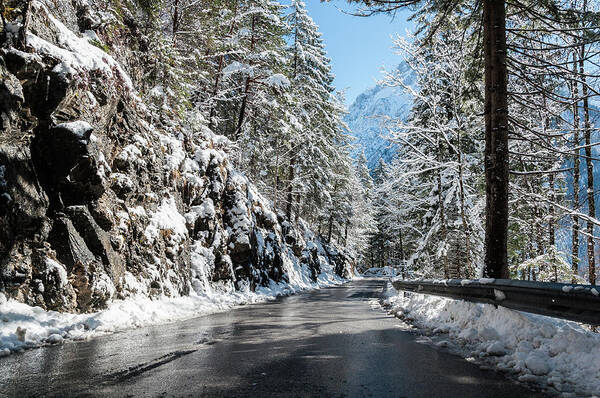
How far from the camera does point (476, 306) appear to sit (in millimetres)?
6637

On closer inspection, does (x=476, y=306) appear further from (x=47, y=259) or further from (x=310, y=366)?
(x=47, y=259)

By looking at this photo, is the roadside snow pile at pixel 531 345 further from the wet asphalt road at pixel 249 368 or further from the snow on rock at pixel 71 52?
the snow on rock at pixel 71 52

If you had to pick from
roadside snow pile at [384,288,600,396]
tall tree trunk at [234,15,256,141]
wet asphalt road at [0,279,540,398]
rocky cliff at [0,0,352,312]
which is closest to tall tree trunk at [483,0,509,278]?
roadside snow pile at [384,288,600,396]

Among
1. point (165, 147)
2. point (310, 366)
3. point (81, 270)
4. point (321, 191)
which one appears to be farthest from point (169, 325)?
point (321, 191)

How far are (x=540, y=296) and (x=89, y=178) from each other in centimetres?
945

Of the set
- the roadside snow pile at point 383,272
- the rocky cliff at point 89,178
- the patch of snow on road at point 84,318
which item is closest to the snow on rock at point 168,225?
the rocky cliff at point 89,178

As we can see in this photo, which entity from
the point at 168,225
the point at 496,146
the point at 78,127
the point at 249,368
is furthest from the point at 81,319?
the point at 496,146

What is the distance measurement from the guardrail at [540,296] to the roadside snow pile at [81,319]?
22.9ft

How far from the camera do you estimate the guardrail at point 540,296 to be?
3816mm

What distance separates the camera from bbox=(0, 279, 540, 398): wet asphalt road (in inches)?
137

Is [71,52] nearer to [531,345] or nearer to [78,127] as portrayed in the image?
[78,127]

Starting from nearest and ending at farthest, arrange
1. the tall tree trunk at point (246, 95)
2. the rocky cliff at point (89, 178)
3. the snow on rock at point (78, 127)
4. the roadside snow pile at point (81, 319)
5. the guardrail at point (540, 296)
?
1. the guardrail at point (540, 296)
2. the roadside snow pile at point (81, 319)
3. the rocky cliff at point (89, 178)
4. the snow on rock at point (78, 127)
5. the tall tree trunk at point (246, 95)

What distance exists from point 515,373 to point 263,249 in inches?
709

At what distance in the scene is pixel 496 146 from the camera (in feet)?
24.9
